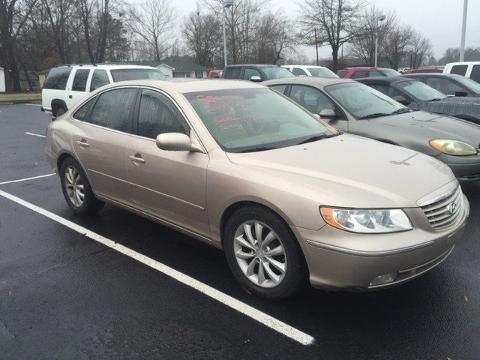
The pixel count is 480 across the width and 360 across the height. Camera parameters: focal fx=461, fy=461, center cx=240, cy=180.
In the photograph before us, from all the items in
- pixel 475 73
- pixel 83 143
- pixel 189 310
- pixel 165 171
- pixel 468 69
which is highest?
pixel 468 69

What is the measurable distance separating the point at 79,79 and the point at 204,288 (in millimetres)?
9468

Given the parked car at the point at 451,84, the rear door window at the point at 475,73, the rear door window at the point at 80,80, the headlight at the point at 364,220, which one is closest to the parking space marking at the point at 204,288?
the headlight at the point at 364,220

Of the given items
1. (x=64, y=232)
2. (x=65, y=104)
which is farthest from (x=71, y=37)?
(x=64, y=232)

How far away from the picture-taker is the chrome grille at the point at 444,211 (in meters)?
3.08

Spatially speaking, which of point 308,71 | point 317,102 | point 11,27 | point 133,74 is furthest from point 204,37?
point 317,102

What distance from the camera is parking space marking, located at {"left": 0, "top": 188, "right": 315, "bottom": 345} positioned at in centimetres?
301

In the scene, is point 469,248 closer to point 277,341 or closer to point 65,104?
point 277,341

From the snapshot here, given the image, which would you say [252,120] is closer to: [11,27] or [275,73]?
[275,73]

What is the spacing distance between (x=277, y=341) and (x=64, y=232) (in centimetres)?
299

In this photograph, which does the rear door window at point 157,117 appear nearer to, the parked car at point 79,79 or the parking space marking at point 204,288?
the parking space marking at point 204,288

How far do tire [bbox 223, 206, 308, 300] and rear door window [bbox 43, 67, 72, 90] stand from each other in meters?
10.1

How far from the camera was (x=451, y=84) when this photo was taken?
966 cm

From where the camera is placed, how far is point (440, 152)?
540cm

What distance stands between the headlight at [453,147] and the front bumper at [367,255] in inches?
103
